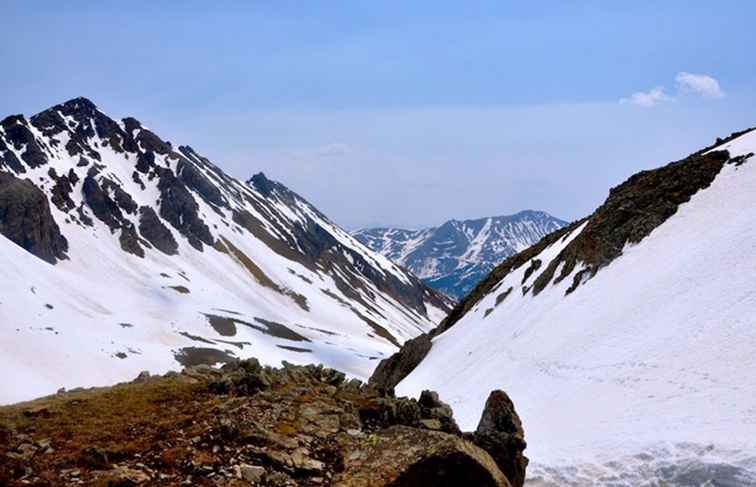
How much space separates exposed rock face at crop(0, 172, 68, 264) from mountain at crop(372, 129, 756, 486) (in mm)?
143788

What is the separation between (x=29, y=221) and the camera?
163 meters

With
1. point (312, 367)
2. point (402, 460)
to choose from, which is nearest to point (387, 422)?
point (402, 460)

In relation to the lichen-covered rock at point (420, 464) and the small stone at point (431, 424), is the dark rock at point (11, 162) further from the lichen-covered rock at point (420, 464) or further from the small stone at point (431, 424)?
the lichen-covered rock at point (420, 464)

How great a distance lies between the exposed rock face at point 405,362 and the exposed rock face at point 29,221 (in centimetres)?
13281

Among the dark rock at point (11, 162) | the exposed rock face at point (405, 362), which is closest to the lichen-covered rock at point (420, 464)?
the exposed rock face at point (405, 362)

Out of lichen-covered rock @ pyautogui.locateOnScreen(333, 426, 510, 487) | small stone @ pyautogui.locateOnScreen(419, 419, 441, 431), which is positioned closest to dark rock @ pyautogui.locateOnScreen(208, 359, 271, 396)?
lichen-covered rock @ pyautogui.locateOnScreen(333, 426, 510, 487)

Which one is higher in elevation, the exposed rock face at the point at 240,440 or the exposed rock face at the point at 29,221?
the exposed rock face at the point at 29,221

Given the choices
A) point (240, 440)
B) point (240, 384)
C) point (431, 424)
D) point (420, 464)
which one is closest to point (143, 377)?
point (240, 384)

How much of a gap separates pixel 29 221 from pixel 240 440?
17429 cm

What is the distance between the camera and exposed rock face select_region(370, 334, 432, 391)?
5947 cm

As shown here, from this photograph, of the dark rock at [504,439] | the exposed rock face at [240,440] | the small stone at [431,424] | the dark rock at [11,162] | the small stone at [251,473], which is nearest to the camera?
the small stone at [251,473]

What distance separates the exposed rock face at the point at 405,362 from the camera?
59.5 meters

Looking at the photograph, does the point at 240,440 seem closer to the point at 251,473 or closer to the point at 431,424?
the point at 251,473

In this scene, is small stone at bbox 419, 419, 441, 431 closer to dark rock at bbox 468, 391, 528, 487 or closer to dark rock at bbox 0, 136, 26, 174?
dark rock at bbox 468, 391, 528, 487
